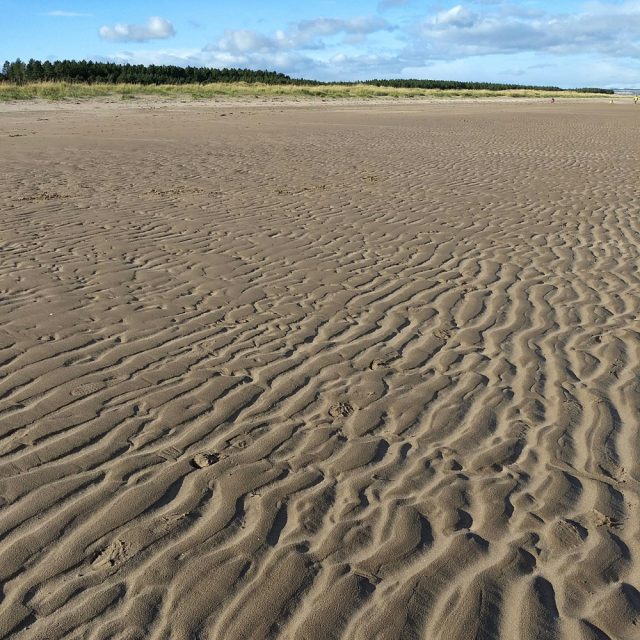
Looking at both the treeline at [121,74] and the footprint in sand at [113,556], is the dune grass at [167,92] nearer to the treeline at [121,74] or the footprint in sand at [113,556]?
the treeline at [121,74]

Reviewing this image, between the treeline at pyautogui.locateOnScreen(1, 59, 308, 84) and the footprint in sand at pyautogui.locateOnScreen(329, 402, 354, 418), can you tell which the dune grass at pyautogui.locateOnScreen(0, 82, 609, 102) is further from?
the footprint in sand at pyautogui.locateOnScreen(329, 402, 354, 418)

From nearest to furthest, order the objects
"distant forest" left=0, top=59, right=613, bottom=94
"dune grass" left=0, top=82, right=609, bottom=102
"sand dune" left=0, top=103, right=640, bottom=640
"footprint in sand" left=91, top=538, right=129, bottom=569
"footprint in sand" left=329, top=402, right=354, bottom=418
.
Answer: "sand dune" left=0, top=103, right=640, bottom=640 → "footprint in sand" left=91, top=538, right=129, bottom=569 → "footprint in sand" left=329, top=402, right=354, bottom=418 → "dune grass" left=0, top=82, right=609, bottom=102 → "distant forest" left=0, top=59, right=613, bottom=94

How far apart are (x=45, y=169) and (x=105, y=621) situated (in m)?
13.0

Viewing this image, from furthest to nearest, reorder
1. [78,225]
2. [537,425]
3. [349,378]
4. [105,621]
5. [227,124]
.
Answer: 1. [227,124]
2. [78,225]
3. [349,378]
4. [537,425]
5. [105,621]

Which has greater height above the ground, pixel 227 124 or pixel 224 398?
pixel 224 398

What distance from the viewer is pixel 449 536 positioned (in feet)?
10.9

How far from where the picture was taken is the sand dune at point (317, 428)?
2.95 metres

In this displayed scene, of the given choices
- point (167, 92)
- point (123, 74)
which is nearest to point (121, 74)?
point (123, 74)

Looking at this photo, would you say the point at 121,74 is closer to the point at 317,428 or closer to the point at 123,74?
the point at 123,74

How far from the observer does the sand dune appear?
9.66 feet

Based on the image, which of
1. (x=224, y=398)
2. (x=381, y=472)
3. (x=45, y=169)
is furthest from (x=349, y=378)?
(x=45, y=169)

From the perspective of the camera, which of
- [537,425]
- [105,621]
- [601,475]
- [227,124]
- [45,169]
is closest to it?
[105,621]

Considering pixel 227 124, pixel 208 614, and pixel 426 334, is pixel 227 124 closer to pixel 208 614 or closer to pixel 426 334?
pixel 426 334

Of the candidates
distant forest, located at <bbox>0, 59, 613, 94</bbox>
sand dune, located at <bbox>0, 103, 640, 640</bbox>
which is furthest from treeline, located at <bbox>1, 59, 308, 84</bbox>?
sand dune, located at <bbox>0, 103, 640, 640</bbox>
